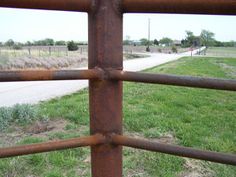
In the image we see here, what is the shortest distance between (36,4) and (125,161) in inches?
125

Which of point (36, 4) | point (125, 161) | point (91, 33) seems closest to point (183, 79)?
point (91, 33)

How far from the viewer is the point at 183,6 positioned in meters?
1.20

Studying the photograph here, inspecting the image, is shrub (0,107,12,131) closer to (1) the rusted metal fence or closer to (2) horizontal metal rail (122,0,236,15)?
(1) the rusted metal fence

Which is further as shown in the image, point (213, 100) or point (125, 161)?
point (213, 100)

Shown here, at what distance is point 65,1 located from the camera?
1.26 meters

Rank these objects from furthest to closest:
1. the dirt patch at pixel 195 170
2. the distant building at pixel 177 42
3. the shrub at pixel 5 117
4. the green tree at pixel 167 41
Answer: the green tree at pixel 167 41, the distant building at pixel 177 42, the shrub at pixel 5 117, the dirt patch at pixel 195 170

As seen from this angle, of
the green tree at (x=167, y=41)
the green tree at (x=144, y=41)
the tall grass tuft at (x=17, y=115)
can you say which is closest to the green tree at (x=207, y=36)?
the green tree at (x=167, y=41)

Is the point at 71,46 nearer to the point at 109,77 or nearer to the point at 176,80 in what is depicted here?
the point at 109,77

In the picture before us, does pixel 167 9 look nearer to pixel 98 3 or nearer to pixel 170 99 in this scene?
pixel 98 3

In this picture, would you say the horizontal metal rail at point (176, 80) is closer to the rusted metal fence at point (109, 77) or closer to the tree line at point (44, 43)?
the rusted metal fence at point (109, 77)

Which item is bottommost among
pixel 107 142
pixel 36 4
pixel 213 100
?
pixel 213 100

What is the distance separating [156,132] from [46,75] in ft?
13.8

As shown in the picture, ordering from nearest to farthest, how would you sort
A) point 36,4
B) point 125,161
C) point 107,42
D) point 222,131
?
point 36,4
point 107,42
point 125,161
point 222,131

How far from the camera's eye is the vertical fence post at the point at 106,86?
1.34m
